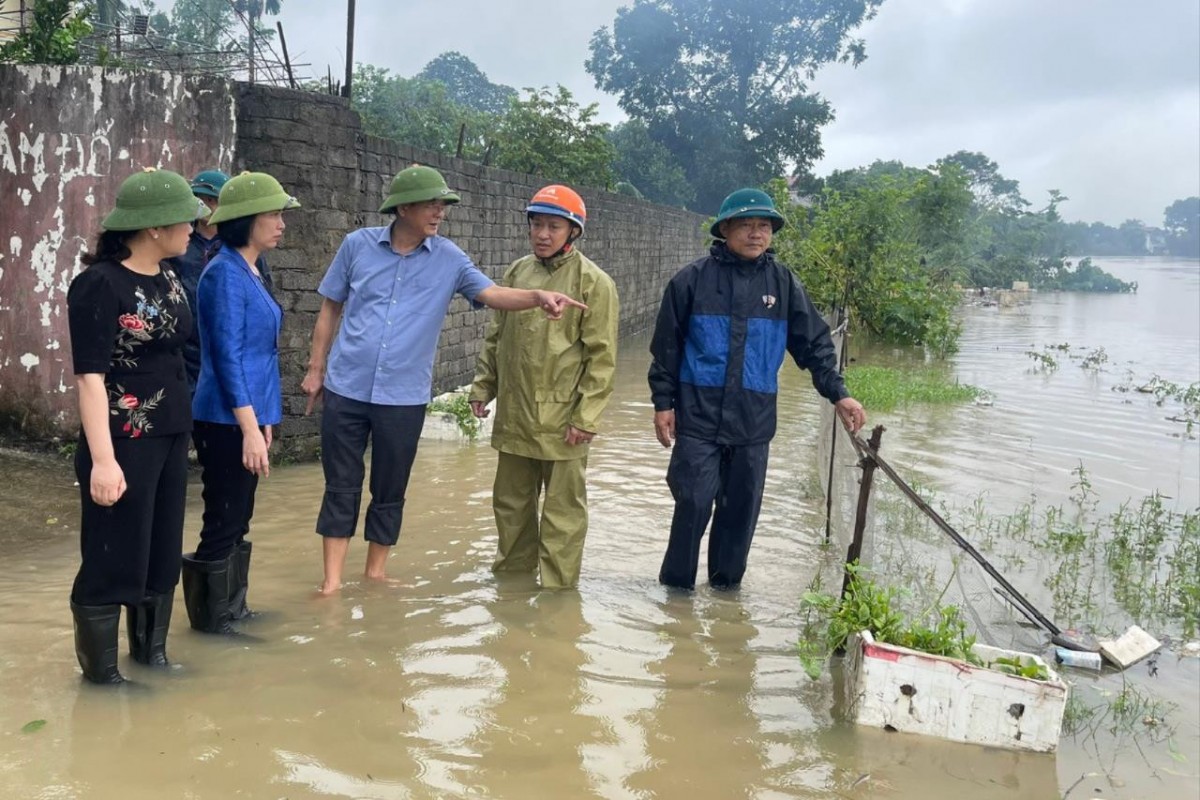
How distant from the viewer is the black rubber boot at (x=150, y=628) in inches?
134

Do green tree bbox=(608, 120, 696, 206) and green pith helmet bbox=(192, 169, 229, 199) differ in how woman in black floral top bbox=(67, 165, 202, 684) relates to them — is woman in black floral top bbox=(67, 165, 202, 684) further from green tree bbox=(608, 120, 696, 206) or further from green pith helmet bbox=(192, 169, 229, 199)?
green tree bbox=(608, 120, 696, 206)

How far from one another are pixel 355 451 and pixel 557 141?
23513mm

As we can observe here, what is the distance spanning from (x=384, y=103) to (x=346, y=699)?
30.3m

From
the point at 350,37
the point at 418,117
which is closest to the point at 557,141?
the point at 418,117

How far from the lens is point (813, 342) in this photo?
455cm

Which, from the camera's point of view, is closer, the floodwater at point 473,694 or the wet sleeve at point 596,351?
the floodwater at point 473,694

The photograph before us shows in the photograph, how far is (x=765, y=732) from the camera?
3365 millimetres

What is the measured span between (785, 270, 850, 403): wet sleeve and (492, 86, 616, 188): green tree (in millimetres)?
22523

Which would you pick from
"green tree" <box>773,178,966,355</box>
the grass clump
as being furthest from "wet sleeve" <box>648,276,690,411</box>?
"green tree" <box>773,178,966,355</box>

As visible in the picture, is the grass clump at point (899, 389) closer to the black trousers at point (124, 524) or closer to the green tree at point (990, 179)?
the black trousers at point (124, 524)

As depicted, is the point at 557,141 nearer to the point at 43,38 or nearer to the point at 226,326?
the point at 43,38

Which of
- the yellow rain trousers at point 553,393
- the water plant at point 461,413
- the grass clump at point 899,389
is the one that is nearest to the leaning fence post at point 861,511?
the yellow rain trousers at point 553,393

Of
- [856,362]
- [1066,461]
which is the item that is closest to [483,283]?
[1066,461]

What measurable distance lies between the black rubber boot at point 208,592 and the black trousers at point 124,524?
0.50m
